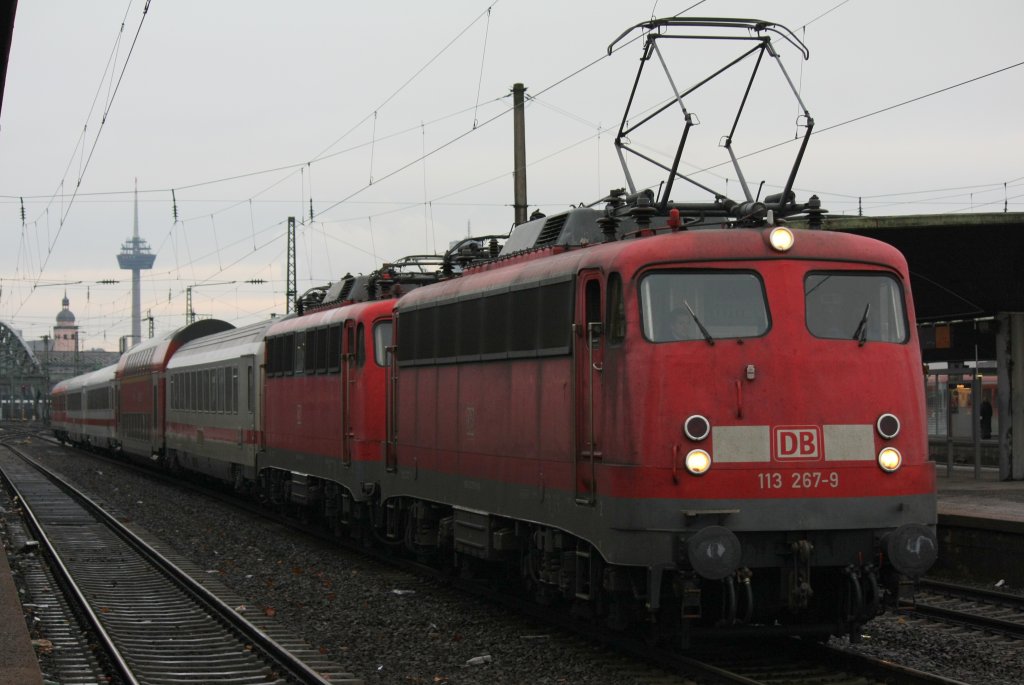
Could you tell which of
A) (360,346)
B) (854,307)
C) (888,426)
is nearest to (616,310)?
(854,307)

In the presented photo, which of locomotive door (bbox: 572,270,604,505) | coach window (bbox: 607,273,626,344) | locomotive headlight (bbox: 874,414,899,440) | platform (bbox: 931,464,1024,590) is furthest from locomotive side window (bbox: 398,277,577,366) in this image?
platform (bbox: 931,464,1024,590)

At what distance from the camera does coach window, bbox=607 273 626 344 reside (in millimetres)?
10828

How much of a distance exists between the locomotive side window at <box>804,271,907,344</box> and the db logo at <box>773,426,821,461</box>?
0.78 meters

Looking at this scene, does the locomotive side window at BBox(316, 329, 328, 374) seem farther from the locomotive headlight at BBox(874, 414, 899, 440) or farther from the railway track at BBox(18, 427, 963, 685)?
the locomotive headlight at BBox(874, 414, 899, 440)

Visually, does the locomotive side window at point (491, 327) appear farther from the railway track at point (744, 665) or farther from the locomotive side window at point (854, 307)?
the railway track at point (744, 665)

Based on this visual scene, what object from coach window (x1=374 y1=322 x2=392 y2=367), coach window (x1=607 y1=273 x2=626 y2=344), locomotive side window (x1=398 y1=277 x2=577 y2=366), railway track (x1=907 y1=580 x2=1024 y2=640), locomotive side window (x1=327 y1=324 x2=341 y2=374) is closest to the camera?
coach window (x1=607 y1=273 x2=626 y2=344)

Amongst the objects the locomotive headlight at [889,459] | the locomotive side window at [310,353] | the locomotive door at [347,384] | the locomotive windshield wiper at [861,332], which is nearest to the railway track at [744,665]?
the locomotive headlight at [889,459]

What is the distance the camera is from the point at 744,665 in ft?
36.2

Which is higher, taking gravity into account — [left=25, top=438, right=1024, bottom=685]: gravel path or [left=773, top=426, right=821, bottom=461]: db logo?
[left=773, top=426, right=821, bottom=461]: db logo

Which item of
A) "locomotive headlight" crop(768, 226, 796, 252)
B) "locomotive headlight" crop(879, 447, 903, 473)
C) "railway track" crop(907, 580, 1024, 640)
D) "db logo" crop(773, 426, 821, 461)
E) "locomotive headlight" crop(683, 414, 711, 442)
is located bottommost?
"railway track" crop(907, 580, 1024, 640)

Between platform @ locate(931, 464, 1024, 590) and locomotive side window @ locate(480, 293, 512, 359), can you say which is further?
platform @ locate(931, 464, 1024, 590)

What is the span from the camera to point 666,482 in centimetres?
1036

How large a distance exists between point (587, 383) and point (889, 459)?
240 cm

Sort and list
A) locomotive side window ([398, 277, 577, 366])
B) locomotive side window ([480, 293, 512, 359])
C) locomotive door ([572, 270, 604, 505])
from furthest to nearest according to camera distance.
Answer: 1. locomotive side window ([480, 293, 512, 359])
2. locomotive side window ([398, 277, 577, 366])
3. locomotive door ([572, 270, 604, 505])
